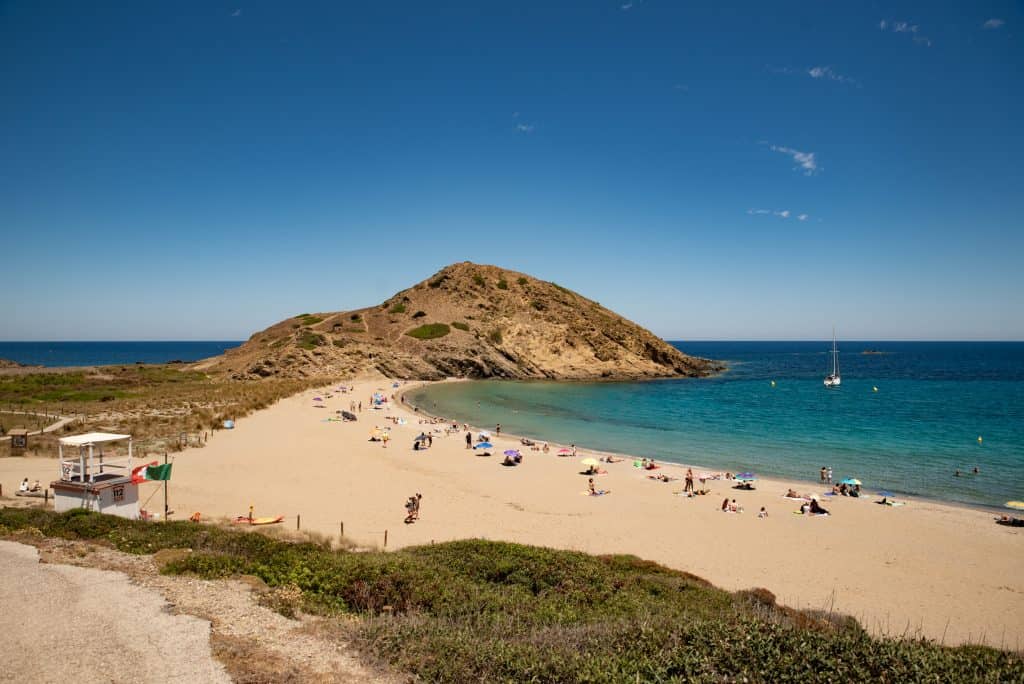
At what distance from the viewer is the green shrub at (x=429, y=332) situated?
89838 mm

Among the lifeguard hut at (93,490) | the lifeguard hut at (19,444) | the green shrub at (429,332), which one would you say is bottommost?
the lifeguard hut at (19,444)

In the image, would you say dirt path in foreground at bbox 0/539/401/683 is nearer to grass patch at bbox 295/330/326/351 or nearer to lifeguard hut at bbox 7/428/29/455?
lifeguard hut at bbox 7/428/29/455

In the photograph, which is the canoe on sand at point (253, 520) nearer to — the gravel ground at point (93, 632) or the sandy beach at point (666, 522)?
the sandy beach at point (666, 522)

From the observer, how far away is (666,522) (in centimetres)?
2095

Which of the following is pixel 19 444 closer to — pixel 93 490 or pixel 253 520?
pixel 93 490

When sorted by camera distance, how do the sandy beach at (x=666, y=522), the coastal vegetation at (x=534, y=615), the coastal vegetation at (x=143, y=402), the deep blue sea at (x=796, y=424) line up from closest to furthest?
the coastal vegetation at (x=534, y=615) → the sandy beach at (x=666, y=522) → the deep blue sea at (x=796, y=424) → the coastal vegetation at (x=143, y=402)

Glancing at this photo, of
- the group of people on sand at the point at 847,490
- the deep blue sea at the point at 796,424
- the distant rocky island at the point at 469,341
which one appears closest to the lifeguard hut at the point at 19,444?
the deep blue sea at the point at 796,424

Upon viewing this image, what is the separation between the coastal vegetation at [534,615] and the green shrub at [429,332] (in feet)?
250

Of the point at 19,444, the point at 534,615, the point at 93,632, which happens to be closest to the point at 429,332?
the point at 19,444

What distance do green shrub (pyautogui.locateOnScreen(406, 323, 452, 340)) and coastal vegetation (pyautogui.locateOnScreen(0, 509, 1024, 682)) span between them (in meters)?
76.1

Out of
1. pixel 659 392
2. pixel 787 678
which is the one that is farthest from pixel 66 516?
pixel 659 392

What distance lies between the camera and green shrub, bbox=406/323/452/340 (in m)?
89.8

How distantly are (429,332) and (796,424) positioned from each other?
6034 cm

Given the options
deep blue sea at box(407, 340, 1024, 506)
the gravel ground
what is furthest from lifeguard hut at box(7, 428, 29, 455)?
deep blue sea at box(407, 340, 1024, 506)
